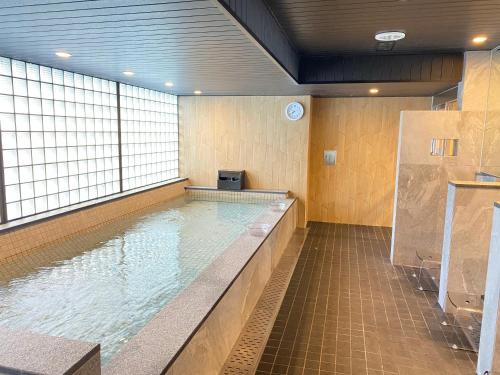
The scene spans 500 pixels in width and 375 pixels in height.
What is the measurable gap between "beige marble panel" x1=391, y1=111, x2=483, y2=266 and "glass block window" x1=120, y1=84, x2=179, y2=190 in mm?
4680

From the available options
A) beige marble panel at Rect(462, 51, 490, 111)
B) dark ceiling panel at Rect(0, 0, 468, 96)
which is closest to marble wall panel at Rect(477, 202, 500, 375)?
dark ceiling panel at Rect(0, 0, 468, 96)

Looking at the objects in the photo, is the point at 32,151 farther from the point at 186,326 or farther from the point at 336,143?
the point at 336,143

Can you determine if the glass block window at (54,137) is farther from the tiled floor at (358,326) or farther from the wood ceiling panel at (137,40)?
the tiled floor at (358,326)

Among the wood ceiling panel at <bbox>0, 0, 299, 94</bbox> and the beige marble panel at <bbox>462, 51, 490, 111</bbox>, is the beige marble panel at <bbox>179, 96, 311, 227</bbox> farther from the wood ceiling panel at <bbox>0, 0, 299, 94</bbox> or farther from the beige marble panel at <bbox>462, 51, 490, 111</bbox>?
the beige marble panel at <bbox>462, 51, 490, 111</bbox>

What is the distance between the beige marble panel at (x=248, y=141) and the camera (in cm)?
763

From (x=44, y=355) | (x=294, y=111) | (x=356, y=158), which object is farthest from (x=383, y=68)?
(x=44, y=355)

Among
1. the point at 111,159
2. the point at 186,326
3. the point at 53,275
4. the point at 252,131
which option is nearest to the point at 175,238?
the point at 53,275

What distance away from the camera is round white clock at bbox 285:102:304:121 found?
7.43 meters

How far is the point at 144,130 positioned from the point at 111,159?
4.00ft

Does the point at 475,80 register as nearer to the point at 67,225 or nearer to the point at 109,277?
the point at 109,277

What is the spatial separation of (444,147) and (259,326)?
138 inches

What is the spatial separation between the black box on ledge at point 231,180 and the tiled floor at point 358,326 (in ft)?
8.81

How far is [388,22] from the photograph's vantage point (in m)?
3.54

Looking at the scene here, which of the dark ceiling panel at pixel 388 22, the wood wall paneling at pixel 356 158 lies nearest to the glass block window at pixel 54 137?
the dark ceiling panel at pixel 388 22
